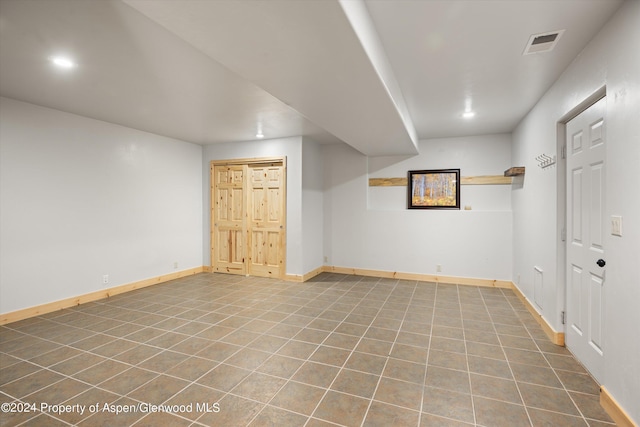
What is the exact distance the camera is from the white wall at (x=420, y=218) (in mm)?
5234

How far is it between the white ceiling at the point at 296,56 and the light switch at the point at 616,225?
1332mm

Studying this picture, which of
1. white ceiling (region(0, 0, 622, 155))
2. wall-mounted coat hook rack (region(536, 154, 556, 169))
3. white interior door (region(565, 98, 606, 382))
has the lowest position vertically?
white interior door (region(565, 98, 606, 382))

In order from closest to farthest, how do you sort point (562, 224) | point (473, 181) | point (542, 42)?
point (542, 42) → point (562, 224) → point (473, 181)

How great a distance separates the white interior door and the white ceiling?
70 cm

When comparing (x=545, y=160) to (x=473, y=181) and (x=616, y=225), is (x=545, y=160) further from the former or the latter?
(x=473, y=181)

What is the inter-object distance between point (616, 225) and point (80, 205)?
5.70 m

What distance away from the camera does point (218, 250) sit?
622 centimetres

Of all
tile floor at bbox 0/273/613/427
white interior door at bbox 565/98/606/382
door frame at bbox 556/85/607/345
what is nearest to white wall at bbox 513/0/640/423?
white interior door at bbox 565/98/606/382

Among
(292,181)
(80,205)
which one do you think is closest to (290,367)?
(292,181)

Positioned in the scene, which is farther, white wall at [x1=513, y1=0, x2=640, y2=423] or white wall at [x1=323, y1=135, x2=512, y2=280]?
white wall at [x1=323, y1=135, x2=512, y2=280]

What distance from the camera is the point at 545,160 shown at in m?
3.34

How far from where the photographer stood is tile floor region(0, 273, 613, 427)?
6.56 feet

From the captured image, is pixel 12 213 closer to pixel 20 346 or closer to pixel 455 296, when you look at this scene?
pixel 20 346

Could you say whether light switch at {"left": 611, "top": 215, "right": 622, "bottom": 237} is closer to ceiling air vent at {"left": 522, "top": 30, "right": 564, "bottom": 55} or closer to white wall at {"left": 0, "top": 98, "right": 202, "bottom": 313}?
ceiling air vent at {"left": 522, "top": 30, "right": 564, "bottom": 55}
